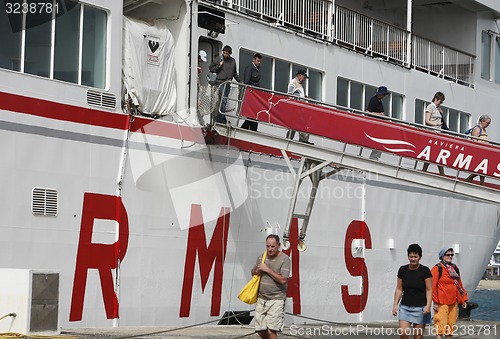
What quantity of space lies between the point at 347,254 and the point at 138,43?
7.39m

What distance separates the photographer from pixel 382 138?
18.1 meters

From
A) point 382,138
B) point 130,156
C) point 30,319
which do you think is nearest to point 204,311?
point 130,156

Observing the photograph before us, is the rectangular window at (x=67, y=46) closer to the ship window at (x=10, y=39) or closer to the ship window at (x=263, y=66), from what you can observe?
the ship window at (x=10, y=39)

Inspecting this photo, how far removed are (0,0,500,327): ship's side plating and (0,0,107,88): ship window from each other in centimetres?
18

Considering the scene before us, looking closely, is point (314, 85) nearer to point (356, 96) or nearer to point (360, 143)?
point (356, 96)

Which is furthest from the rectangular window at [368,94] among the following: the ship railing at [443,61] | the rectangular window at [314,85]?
the ship railing at [443,61]

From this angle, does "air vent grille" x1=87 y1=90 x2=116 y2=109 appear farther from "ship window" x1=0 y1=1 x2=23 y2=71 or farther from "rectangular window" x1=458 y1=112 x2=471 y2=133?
"rectangular window" x1=458 y1=112 x2=471 y2=133

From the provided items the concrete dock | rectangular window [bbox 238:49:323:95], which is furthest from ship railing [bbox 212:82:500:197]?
the concrete dock

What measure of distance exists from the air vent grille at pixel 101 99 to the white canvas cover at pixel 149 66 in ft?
2.01

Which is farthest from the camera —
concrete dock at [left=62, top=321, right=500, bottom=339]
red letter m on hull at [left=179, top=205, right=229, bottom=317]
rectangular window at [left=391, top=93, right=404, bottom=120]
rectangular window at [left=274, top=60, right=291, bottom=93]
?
rectangular window at [left=391, top=93, right=404, bottom=120]

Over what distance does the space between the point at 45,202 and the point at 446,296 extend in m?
6.15

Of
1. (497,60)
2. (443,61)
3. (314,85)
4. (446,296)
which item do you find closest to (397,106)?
(443,61)

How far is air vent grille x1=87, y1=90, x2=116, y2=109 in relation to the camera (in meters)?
16.2

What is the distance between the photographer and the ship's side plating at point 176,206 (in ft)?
50.3
